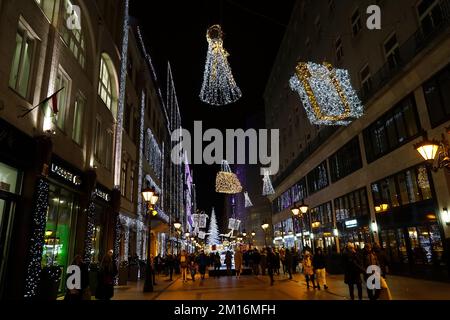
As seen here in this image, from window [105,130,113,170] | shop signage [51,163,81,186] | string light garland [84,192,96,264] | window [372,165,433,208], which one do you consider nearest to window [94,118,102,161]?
window [105,130,113,170]

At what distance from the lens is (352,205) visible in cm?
2966

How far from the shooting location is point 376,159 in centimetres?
2503

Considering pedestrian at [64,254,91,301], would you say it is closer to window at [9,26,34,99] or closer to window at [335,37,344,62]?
window at [9,26,34,99]

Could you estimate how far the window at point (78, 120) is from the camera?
16.3 meters

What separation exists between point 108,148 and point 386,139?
18.4m

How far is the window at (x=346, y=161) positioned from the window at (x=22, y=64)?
23855mm

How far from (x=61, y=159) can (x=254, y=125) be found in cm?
9976

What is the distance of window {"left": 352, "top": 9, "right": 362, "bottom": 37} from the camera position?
28.0 m

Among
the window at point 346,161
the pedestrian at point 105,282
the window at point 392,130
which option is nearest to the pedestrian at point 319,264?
the pedestrian at point 105,282

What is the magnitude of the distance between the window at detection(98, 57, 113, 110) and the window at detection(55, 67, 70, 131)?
15.8 feet

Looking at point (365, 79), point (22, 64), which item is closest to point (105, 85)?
point (22, 64)
